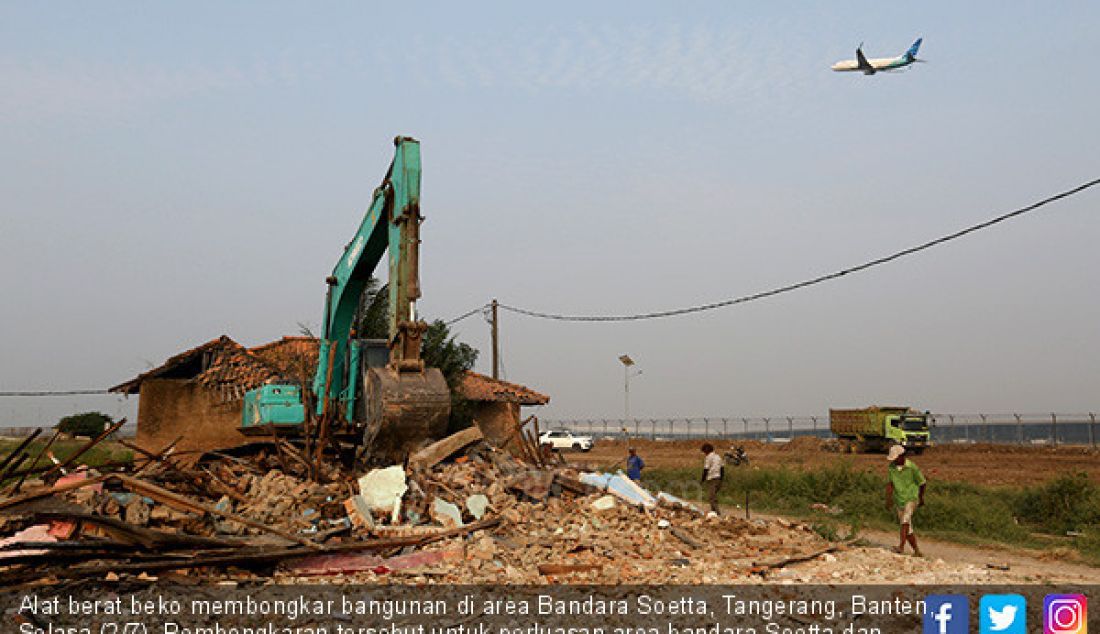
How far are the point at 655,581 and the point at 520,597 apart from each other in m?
1.46

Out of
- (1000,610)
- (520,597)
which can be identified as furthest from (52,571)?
(1000,610)

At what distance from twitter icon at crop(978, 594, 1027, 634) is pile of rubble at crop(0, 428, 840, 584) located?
2177 millimetres

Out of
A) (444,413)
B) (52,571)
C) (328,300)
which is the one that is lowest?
(52,571)

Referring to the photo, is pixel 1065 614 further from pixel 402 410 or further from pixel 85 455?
pixel 85 455

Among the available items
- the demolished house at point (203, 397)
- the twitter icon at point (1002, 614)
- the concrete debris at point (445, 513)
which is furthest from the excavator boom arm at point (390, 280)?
the demolished house at point (203, 397)

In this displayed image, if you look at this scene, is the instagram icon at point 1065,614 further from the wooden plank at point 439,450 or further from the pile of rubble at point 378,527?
the wooden plank at point 439,450

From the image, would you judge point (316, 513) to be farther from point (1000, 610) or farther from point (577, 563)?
point (1000, 610)

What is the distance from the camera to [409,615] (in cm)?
691

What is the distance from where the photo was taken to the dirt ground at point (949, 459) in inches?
1164

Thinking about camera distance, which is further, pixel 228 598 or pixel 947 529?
pixel 947 529

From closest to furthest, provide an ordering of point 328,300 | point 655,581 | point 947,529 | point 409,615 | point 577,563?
point 409,615
point 655,581
point 577,563
point 328,300
point 947,529

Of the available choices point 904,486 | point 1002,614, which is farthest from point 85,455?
point 1002,614

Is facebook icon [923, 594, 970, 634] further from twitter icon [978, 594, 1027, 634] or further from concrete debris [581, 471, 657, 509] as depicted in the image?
concrete debris [581, 471, 657, 509]

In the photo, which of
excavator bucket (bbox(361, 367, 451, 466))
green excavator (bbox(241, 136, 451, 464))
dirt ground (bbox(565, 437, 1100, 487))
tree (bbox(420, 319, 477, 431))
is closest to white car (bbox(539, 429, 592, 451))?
dirt ground (bbox(565, 437, 1100, 487))
